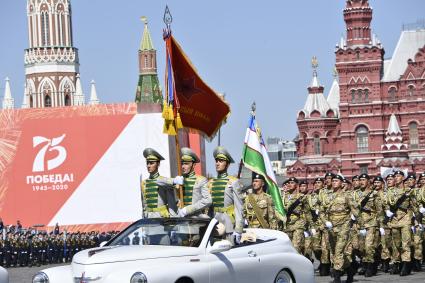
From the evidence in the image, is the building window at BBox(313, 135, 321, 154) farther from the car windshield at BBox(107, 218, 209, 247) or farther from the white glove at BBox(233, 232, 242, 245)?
the car windshield at BBox(107, 218, 209, 247)

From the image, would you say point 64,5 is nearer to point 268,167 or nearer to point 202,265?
point 268,167

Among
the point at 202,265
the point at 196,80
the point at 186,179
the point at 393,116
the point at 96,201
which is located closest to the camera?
the point at 202,265

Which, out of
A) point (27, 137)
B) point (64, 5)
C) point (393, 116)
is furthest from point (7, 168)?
point (64, 5)

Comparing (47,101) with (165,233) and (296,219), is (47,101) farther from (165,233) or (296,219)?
(165,233)

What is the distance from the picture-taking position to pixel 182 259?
12922 mm

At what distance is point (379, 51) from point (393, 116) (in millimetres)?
5142

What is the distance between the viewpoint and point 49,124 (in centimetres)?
6009

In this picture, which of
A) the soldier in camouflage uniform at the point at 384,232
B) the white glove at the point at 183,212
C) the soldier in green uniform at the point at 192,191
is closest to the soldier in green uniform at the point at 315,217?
the soldier in camouflage uniform at the point at 384,232

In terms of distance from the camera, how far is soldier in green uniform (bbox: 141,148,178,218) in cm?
1586

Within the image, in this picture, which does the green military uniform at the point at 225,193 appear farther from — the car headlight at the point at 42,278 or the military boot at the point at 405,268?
the military boot at the point at 405,268

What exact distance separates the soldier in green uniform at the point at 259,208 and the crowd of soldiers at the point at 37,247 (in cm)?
2143

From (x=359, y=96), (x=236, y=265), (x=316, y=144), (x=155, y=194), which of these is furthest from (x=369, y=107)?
(x=236, y=265)

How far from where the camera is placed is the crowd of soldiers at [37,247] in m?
41.2

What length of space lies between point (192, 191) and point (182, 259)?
2700 millimetres
